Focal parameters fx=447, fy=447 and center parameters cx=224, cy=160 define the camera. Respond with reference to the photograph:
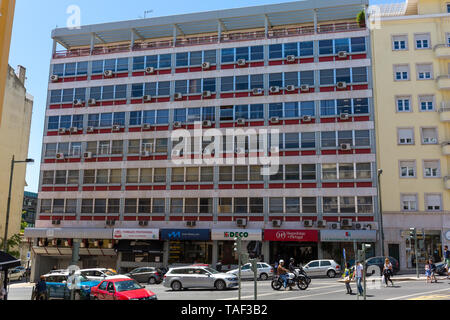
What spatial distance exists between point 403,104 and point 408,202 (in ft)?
28.2

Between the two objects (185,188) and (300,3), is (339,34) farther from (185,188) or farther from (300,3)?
(185,188)

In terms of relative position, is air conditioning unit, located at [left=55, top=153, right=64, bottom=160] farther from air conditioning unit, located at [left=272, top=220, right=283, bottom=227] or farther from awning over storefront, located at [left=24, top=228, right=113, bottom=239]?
air conditioning unit, located at [left=272, top=220, right=283, bottom=227]

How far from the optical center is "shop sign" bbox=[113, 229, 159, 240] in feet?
132

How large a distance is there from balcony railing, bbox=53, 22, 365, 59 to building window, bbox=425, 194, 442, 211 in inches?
626

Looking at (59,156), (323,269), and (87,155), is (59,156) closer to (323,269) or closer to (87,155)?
(87,155)

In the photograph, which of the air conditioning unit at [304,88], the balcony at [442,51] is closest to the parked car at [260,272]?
the air conditioning unit at [304,88]

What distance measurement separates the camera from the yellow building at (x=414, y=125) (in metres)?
37.2

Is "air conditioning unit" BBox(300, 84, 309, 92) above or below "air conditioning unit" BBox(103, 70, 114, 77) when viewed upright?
below

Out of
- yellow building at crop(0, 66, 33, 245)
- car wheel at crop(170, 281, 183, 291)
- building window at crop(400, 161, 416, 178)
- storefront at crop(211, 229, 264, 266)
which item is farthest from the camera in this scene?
yellow building at crop(0, 66, 33, 245)

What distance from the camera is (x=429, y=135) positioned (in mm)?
38406

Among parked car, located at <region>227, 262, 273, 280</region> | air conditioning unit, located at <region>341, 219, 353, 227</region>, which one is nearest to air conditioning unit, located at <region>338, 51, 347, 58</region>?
air conditioning unit, located at <region>341, 219, 353, 227</region>

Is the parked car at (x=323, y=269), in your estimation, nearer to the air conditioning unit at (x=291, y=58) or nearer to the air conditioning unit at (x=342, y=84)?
the air conditioning unit at (x=342, y=84)

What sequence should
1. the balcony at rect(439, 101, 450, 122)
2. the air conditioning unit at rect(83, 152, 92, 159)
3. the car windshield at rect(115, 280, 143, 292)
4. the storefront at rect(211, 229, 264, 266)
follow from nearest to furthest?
1. the car windshield at rect(115, 280, 143, 292)
2. the balcony at rect(439, 101, 450, 122)
3. the storefront at rect(211, 229, 264, 266)
4. the air conditioning unit at rect(83, 152, 92, 159)

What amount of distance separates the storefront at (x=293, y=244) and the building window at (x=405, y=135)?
434 inches
